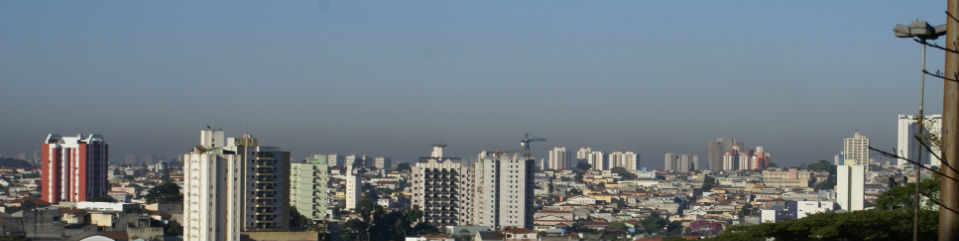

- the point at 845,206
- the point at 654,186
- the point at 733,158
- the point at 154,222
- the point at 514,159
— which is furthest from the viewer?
the point at 733,158

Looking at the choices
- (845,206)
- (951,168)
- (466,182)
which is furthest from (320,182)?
(951,168)

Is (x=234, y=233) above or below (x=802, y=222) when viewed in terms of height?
below

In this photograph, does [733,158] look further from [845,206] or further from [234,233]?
[234,233]

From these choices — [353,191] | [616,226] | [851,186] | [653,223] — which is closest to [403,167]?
[353,191]

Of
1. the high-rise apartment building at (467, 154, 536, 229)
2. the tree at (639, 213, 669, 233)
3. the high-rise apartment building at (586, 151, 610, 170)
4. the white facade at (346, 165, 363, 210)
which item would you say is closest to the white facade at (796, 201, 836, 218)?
the tree at (639, 213, 669, 233)

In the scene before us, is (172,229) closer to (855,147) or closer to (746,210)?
(746,210)

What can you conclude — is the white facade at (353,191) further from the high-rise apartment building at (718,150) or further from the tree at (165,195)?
Answer: the high-rise apartment building at (718,150)
